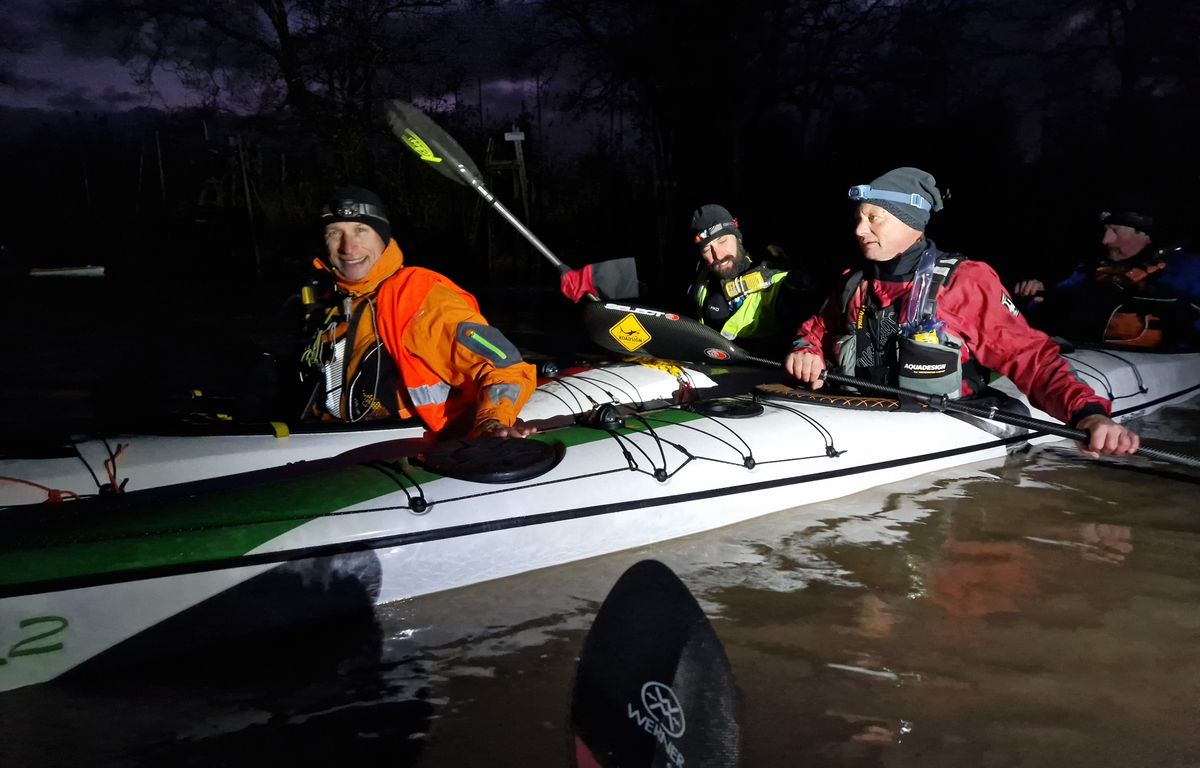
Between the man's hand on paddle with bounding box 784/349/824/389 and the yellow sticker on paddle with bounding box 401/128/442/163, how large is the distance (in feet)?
8.92

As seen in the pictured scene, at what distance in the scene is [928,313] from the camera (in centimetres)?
344

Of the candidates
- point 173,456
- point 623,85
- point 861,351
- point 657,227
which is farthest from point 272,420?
point 623,85

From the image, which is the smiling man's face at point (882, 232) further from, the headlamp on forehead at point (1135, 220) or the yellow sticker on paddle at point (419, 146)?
the headlamp on forehead at point (1135, 220)

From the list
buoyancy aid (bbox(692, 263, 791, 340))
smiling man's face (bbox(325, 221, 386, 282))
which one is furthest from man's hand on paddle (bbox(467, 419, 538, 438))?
buoyancy aid (bbox(692, 263, 791, 340))

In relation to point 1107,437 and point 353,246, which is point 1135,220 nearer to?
point 1107,437

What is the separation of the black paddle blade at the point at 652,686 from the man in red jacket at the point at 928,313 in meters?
2.13

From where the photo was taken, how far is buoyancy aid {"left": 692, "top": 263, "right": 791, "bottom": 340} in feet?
16.4

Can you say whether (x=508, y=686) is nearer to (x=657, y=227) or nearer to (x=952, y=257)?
(x=952, y=257)

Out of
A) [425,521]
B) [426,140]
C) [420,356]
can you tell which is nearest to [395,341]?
[420,356]

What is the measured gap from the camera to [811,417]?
3.58m

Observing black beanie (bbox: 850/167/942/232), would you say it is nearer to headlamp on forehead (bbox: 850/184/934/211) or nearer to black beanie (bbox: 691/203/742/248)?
headlamp on forehead (bbox: 850/184/934/211)

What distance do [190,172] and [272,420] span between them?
21.0 meters

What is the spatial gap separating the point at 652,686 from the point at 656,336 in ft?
11.5

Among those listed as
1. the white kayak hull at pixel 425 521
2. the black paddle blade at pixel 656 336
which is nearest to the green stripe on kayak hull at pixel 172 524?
the white kayak hull at pixel 425 521
